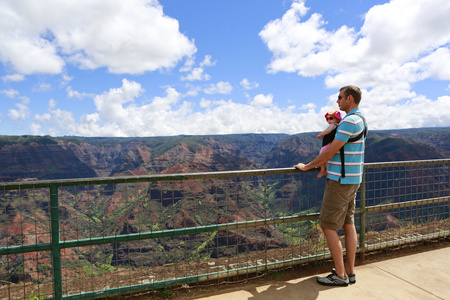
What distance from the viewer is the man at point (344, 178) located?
9.31 feet

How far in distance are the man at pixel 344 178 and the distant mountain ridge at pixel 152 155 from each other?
333 ft

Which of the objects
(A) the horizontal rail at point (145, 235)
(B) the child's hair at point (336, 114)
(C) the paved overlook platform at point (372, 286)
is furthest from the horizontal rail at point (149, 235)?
(B) the child's hair at point (336, 114)

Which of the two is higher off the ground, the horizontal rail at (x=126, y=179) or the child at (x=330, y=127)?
the child at (x=330, y=127)

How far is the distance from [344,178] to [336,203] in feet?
0.94

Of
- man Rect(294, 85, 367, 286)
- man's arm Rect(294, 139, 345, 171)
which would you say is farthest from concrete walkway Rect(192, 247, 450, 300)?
man's arm Rect(294, 139, 345, 171)

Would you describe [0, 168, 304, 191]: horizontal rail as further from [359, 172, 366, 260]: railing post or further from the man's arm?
[359, 172, 366, 260]: railing post

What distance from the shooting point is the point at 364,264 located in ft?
12.3

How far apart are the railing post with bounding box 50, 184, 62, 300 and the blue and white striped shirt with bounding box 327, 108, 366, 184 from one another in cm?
266

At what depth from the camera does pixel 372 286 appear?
311 centimetres

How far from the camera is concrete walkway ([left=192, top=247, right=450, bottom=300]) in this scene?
2924 millimetres

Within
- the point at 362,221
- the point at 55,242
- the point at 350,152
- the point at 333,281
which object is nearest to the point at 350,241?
the point at 333,281

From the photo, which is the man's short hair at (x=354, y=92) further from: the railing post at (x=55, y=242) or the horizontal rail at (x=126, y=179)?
the railing post at (x=55, y=242)

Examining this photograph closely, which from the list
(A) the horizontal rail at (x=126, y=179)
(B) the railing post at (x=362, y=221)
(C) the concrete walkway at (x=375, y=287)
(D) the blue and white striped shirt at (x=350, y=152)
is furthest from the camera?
(B) the railing post at (x=362, y=221)

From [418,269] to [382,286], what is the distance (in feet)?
2.66
